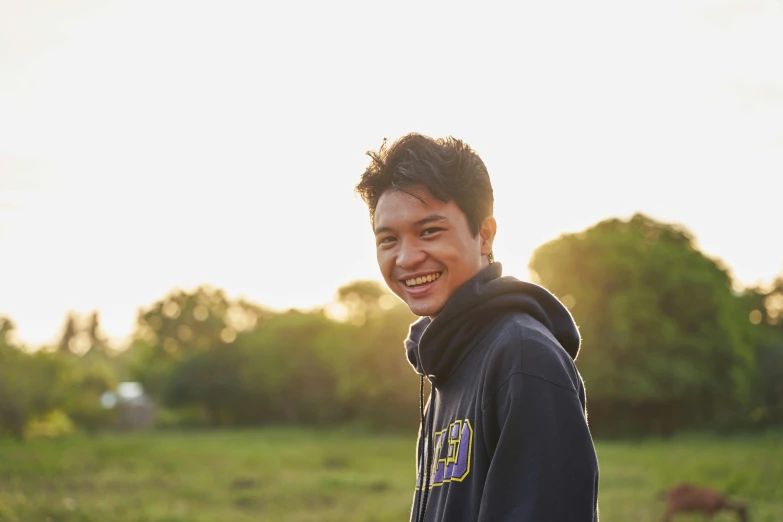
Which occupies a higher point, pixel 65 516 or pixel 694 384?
pixel 694 384

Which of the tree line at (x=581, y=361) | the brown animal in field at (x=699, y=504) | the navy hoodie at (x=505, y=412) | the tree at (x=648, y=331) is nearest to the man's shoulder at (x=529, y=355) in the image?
the navy hoodie at (x=505, y=412)

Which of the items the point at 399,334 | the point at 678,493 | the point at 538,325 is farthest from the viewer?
the point at 399,334

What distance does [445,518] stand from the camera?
6.18 ft

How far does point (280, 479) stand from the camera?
1816cm

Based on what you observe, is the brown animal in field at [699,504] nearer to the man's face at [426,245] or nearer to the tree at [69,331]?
the man's face at [426,245]

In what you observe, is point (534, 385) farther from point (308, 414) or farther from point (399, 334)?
point (308, 414)

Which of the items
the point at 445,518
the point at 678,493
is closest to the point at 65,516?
the point at 678,493

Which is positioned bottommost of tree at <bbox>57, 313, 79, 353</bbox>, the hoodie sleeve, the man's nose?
the hoodie sleeve

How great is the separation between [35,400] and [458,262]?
110 ft

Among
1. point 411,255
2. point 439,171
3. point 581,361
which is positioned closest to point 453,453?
point 411,255

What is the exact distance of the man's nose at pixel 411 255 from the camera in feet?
6.74

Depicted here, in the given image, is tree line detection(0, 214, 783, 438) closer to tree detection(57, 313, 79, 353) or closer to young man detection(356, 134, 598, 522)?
young man detection(356, 134, 598, 522)

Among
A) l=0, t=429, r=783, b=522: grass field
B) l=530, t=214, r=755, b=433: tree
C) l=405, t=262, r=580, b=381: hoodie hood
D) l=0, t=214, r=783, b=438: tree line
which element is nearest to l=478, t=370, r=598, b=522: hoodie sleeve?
l=405, t=262, r=580, b=381: hoodie hood

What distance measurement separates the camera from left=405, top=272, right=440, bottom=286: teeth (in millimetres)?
2090
